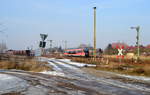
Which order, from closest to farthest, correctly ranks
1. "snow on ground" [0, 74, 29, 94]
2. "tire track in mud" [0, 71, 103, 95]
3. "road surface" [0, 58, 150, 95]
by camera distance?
"tire track in mud" [0, 71, 103, 95], "road surface" [0, 58, 150, 95], "snow on ground" [0, 74, 29, 94]

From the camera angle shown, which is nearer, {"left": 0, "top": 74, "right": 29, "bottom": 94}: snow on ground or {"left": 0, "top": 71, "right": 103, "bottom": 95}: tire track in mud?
{"left": 0, "top": 71, "right": 103, "bottom": 95}: tire track in mud

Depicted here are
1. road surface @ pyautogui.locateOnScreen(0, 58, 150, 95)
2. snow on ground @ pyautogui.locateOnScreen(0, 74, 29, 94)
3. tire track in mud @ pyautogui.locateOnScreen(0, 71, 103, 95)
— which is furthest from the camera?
snow on ground @ pyautogui.locateOnScreen(0, 74, 29, 94)

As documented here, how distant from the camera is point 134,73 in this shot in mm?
18250

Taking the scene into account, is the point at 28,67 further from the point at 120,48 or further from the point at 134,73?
the point at 134,73

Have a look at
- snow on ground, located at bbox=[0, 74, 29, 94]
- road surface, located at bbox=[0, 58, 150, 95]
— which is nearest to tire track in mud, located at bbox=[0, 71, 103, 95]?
road surface, located at bbox=[0, 58, 150, 95]

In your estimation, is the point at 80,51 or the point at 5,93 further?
the point at 80,51

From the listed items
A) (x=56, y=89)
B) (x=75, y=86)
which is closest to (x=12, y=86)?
(x=56, y=89)

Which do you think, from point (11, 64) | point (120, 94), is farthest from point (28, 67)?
point (120, 94)

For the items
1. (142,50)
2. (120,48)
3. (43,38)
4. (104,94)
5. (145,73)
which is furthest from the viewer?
(142,50)

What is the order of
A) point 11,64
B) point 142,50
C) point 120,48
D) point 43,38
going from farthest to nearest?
point 142,50
point 11,64
point 43,38
point 120,48

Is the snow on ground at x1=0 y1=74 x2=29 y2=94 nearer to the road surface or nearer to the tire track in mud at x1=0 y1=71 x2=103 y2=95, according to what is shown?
the road surface

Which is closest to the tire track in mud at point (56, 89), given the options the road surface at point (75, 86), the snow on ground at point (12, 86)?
the road surface at point (75, 86)

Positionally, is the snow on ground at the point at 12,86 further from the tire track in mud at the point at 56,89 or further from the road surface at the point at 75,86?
the tire track in mud at the point at 56,89

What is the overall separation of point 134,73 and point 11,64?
58.5ft
